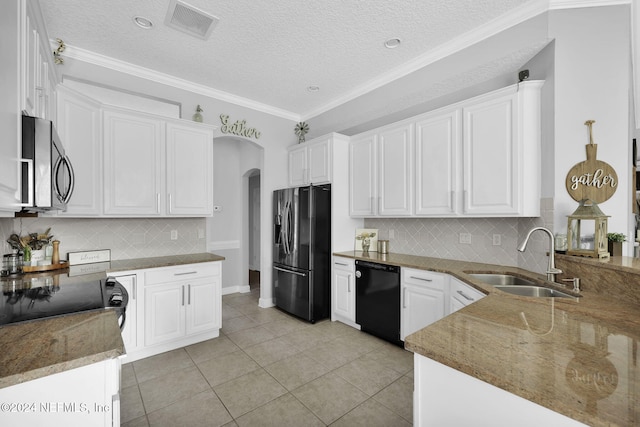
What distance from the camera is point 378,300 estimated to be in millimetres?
3088

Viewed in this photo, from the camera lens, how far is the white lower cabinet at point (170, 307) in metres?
2.63

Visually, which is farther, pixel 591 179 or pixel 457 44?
pixel 457 44

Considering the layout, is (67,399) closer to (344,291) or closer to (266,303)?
(344,291)

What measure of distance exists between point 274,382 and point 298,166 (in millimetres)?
2718

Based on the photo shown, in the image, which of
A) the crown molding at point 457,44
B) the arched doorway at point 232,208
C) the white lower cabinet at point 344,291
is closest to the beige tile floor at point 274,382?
the white lower cabinet at point 344,291

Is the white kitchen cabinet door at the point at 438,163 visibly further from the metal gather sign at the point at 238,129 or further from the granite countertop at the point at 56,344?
the granite countertop at the point at 56,344

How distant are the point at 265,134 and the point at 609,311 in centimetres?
385

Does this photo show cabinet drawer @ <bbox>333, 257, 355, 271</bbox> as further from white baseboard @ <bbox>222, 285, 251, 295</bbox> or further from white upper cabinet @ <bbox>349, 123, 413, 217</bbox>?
white baseboard @ <bbox>222, 285, 251, 295</bbox>

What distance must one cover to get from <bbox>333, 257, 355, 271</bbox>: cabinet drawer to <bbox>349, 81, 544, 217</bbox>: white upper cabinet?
1.93 ft

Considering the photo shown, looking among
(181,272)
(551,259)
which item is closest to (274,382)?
(181,272)

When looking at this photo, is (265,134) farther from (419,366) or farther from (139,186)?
(419,366)

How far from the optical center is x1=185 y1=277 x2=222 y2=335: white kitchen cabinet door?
2.95m

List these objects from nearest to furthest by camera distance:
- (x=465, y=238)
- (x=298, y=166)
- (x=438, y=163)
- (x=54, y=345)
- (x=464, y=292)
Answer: (x=54, y=345)
(x=464, y=292)
(x=438, y=163)
(x=465, y=238)
(x=298, y=166)

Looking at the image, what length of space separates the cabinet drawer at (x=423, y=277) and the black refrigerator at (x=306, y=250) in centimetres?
112
